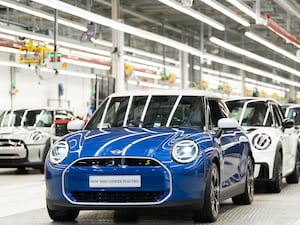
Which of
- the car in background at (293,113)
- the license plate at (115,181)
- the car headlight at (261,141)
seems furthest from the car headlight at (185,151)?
the car in background at (293,113)

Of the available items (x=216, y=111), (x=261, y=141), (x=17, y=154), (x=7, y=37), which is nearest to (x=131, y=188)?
(x=216, y=111)

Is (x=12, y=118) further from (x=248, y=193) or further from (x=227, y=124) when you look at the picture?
(x=227, y=124)

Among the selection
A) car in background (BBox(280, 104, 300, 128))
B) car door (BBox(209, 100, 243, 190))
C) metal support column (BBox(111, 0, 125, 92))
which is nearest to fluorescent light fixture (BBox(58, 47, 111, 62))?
metal support column (BBox(111, 0, 125, 92))

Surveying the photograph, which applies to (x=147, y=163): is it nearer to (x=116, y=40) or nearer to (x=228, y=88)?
(x=116, y=40)

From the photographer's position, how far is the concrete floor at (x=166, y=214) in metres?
7.06

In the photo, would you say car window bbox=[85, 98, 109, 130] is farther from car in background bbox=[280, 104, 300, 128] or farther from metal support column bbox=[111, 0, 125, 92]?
metal support column bbox=[111, 0, 125, 92]

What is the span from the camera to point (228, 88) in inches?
1943

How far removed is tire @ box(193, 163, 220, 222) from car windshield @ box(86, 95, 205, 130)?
633mm

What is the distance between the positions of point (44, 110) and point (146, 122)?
8.51 metres

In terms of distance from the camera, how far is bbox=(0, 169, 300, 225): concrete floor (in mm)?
7059

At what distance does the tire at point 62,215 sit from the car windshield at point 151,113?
3.26 ft

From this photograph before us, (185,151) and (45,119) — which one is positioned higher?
(45,119)

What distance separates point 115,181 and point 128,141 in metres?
0.44

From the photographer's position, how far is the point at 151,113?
7605 mm
